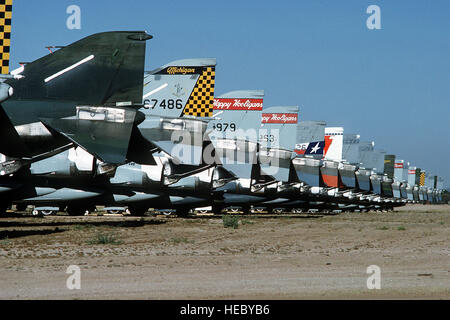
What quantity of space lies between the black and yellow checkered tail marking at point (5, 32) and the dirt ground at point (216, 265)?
488cm

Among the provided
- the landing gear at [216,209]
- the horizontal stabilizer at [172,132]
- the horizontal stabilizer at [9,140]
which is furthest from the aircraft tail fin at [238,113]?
the horizontal stabilizer at [9,140]

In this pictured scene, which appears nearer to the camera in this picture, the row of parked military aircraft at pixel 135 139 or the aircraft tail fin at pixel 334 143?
the row of parked military aircraft at pixel 135 139

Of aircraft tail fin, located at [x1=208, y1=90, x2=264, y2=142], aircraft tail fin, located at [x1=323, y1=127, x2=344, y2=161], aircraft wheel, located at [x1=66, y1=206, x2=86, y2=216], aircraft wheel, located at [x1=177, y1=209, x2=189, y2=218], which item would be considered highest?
aircraft tail fin, located at [x1=208, y1=90, x2=264, y2=142]

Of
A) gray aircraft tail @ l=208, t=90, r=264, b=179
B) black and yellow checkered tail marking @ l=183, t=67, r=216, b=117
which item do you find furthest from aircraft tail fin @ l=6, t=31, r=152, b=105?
gray aircraft tail @ l=208, t=90, r=264, b=179

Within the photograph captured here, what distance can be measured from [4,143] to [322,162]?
106ft

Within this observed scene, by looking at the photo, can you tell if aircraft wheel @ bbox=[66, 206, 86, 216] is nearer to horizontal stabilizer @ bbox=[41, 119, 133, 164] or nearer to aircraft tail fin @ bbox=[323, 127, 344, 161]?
horizontal stabilizer @ bbox=[41, 119, 133, 164]

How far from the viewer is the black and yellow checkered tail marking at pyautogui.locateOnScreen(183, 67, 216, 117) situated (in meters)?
30.0

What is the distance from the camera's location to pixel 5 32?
17.8 m

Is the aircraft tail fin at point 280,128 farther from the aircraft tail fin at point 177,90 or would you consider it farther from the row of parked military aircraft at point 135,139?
the aircraft tail fin at point 177,90

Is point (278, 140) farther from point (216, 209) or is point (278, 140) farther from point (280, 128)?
point (216, 209)

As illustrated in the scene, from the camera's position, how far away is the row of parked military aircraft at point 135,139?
2050 cm

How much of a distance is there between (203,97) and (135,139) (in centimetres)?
780

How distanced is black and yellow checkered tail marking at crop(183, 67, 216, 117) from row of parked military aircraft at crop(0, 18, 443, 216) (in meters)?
0.05

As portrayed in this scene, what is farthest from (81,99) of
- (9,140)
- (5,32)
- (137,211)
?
(137,211)
